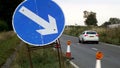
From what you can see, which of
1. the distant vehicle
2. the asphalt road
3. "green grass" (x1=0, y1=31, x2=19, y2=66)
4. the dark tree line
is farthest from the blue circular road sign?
the dark tree line

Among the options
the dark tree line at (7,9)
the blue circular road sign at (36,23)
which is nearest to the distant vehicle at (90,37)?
the blue circular road sign at (36,23)

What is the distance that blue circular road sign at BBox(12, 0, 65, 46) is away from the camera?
7957 mm

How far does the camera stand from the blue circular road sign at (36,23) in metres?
7.96

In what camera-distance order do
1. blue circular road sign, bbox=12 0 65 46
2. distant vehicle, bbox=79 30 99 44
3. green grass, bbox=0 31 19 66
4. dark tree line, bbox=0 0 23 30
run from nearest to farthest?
blue circular road sign, bbox=12 0 65 46 < green grass, bbox=0 31 19 66 < distant vehicle, bbox=79 30 99 44 < dark tree line, bbox=0 0 23 30

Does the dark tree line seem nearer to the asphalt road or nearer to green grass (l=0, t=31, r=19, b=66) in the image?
green grass (l=0, t=31, r=19, b=66)

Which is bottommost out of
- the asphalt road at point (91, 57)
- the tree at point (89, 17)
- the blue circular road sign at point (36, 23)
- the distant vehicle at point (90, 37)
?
the asphalt road at point (91, 57)

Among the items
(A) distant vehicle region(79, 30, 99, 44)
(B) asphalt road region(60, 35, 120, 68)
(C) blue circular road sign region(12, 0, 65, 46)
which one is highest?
(C) blue circular road sign region(12, 0, 65, 46)

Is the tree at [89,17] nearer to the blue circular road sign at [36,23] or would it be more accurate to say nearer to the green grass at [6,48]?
the green grass at [6,48]

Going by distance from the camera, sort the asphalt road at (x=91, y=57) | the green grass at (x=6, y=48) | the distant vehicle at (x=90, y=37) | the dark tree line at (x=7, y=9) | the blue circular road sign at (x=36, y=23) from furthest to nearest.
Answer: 1. the dark tree line at (x=7, y=9)
2. the distant vehicle at (x=90, y=37)
3. the green grass at (x=6, y=48)
4. the asphalt road at (x=91, y=57)
5. the blue circular road sign at (x=36, y=23)

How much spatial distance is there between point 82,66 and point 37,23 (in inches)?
397

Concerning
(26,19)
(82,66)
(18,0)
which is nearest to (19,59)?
(82,66)

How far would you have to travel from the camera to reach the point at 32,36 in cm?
794

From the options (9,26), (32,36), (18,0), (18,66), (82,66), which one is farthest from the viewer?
(18,0)

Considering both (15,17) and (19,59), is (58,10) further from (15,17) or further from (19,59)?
(19,59)
